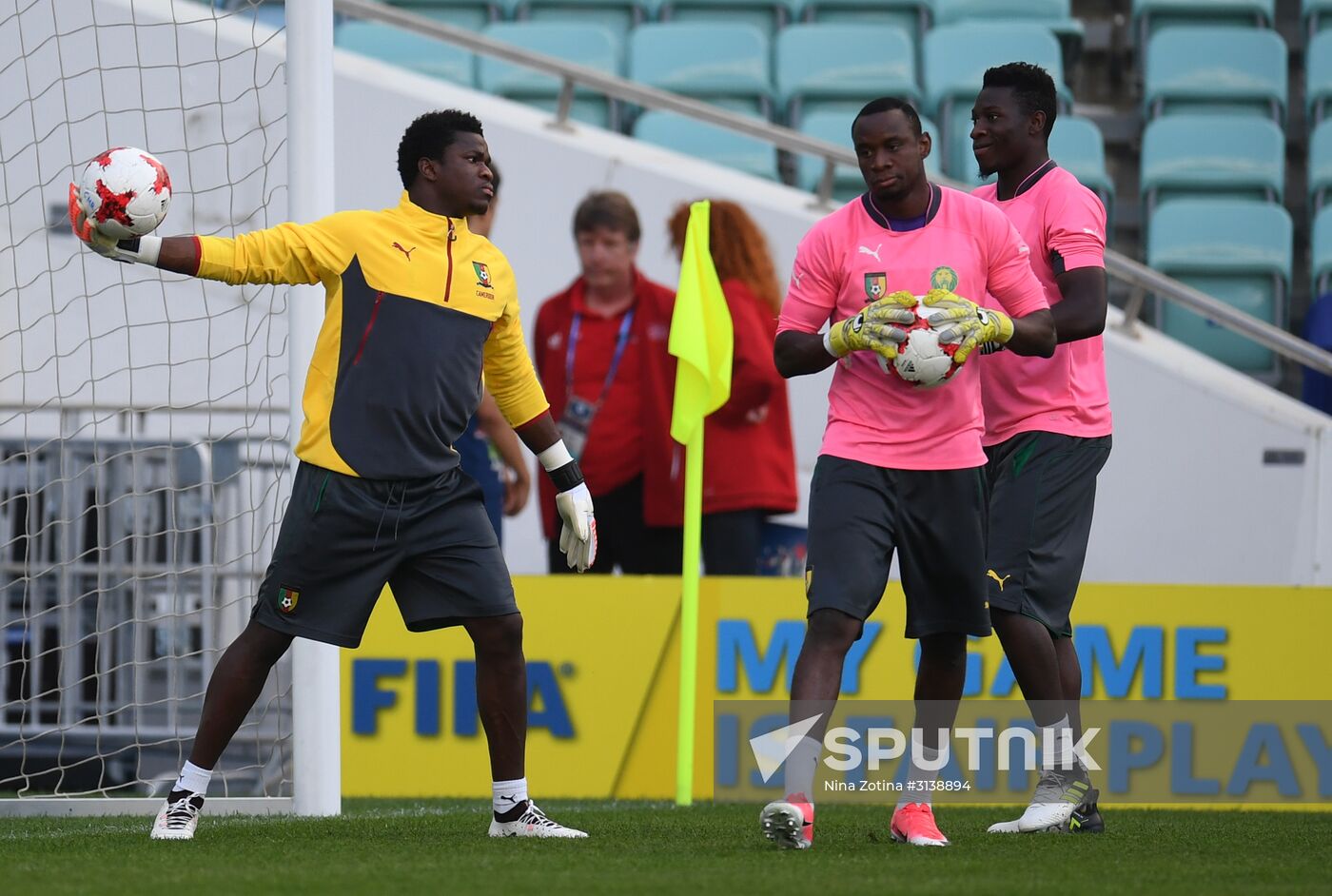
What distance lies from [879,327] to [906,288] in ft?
0.78

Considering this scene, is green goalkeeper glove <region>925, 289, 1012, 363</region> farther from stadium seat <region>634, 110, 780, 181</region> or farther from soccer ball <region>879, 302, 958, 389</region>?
stadium seat <region>634, 110, 780, 181</region>

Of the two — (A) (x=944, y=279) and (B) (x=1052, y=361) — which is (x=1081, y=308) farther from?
(A) (x=944, y=279)

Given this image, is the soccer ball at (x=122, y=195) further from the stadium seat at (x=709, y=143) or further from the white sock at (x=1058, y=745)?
the stadium seat at (x=709, y=143)

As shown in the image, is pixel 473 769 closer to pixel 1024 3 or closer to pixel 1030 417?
pixel 1030 417

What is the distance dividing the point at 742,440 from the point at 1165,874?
375 centimetres

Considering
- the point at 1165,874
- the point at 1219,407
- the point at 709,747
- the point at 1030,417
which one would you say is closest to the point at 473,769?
the point at 709,747

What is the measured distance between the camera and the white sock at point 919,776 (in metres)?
4.67

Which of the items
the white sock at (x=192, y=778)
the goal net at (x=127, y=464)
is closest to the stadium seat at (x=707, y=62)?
the goal net at (x=127, y=464)

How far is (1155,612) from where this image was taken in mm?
6902

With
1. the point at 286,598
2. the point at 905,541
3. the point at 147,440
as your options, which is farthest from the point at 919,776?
the point at 147,440

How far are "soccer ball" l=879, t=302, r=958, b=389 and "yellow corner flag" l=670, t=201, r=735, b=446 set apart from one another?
82.7 inches

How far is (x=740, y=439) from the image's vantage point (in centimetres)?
760

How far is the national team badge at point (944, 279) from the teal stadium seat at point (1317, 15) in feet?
27.6

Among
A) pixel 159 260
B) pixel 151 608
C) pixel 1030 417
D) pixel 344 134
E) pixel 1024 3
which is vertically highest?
pixel 1024 3
